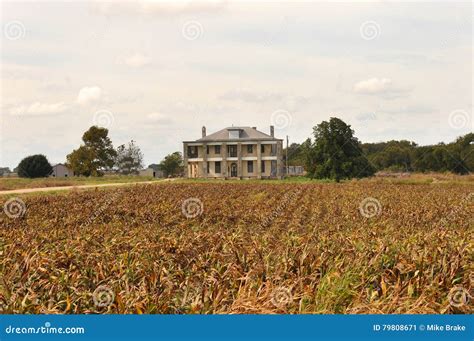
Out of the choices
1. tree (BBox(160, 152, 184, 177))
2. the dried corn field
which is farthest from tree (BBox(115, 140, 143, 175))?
the dried corn field

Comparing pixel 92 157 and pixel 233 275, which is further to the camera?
pixel 92 157

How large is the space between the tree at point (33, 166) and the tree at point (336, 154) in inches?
1367

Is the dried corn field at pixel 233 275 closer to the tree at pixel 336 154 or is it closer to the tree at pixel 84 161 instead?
the tree at pixel 336 154

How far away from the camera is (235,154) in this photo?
8762 cm

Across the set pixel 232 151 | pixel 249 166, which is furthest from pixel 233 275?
pixel 232 151

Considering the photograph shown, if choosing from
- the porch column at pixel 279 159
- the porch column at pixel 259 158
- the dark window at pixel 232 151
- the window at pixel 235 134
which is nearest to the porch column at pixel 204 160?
the dark window at pixel 232 151

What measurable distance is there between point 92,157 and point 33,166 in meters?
9.26

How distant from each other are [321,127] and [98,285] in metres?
61.5

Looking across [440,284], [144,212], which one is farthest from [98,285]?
[144,212]

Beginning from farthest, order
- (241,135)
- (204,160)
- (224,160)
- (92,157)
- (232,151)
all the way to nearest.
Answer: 1. (241,135)
2. (204,160)
3. (232,151)
4. (224,160)
5. (92,157)

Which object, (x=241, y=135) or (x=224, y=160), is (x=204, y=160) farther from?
(x=241, y=135)

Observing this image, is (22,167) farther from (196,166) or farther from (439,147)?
(439,147)

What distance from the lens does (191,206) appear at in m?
27.8

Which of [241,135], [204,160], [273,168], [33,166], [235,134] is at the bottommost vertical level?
[273,168]
